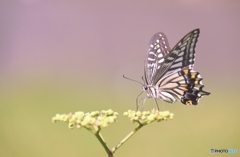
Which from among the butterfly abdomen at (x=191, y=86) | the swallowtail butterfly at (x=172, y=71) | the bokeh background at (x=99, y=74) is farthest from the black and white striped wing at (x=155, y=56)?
the bokeh background at (x=99, y=74)

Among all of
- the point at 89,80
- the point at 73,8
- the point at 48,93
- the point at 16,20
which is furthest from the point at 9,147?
the point at 73,8

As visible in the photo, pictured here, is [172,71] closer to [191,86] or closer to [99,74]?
[191,86]

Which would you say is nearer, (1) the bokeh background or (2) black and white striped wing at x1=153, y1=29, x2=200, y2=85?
(2) black and white striped wing at x1=153, y1=29, x2=200, y2=85

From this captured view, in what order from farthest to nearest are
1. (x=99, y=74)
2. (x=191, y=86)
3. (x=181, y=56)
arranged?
(x=99, y=74), (x=191, y=86), (x=181, y=56)

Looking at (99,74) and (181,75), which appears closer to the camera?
(181,75)

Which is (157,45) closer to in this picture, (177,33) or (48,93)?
(177,33)

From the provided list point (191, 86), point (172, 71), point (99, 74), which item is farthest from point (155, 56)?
point (99, 74)

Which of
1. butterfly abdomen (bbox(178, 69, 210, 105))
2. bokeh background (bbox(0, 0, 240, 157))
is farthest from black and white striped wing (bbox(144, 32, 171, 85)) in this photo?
bokeh background (bbox(0, 0, 240, 157))

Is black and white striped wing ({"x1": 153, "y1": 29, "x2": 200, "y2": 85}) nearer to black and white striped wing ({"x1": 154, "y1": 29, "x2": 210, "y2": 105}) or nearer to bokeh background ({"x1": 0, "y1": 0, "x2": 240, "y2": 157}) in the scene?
black and white striped wing ({"x1": 154, "y1": 29, "x2": 210, "y2": 105})
